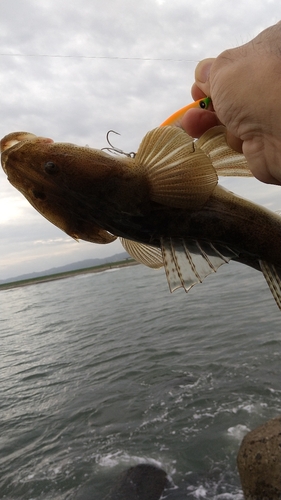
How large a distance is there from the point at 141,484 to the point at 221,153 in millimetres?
6746

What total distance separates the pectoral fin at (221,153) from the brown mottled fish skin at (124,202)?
18 cm

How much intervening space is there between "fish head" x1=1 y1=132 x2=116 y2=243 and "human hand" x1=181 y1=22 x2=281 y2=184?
785mm

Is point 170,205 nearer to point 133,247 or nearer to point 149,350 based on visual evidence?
point 133,247

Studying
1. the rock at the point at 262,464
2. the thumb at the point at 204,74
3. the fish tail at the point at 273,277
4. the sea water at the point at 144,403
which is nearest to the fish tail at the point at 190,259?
the fish tail at the point at 273,277

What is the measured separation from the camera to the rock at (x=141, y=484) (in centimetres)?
670

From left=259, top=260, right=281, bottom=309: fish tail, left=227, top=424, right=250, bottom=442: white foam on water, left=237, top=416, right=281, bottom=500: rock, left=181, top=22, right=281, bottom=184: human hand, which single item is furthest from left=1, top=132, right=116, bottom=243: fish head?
left=227, top=424, right=250, bottom=442: white foam on water

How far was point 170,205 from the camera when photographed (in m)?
2.53

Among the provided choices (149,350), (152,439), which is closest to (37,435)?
(152,439)

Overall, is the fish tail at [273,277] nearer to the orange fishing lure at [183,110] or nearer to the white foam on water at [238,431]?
the orange fishing lure at [183,110]

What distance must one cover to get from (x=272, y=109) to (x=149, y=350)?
1482 cm

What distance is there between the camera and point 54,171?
255 centimetres

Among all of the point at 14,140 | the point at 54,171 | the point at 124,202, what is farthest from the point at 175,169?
the point at 14,140

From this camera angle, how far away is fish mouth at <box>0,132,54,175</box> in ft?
8.61

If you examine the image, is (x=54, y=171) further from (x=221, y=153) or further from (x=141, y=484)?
(x=141, y=484)
